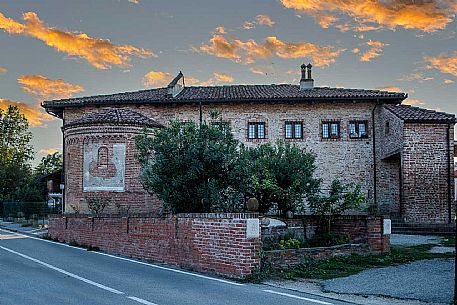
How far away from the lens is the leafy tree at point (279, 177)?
63.6 ft

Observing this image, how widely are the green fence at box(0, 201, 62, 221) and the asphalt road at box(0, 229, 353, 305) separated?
3012cm

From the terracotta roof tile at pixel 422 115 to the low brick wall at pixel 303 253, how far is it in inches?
540

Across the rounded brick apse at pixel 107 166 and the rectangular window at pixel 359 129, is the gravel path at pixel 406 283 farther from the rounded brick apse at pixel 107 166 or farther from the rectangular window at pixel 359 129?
the rectangular window at pixel 359 129

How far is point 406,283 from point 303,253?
10.7 ft

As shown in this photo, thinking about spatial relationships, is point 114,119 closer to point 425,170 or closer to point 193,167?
point 193,167

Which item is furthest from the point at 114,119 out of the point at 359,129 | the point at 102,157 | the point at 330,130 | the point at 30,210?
the point at 30,210

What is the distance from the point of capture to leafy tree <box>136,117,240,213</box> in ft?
62.3

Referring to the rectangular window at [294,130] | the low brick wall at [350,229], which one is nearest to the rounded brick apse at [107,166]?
the rectangular window at [294,130]

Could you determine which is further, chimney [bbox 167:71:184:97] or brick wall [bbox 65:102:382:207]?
chimney [bbox 167:71:184:97]

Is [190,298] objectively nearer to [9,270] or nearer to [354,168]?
[9,270]

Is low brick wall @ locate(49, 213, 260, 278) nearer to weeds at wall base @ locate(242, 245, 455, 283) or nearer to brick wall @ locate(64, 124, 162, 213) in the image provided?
weeds at wall base @ locate(242, 245, 455, 283)

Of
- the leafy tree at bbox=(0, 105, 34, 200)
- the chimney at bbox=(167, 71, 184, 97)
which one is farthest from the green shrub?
the leafy tree at bbox=(0, 105, 34, 200)

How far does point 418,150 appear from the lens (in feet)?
94.3

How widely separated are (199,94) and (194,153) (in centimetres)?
1869
